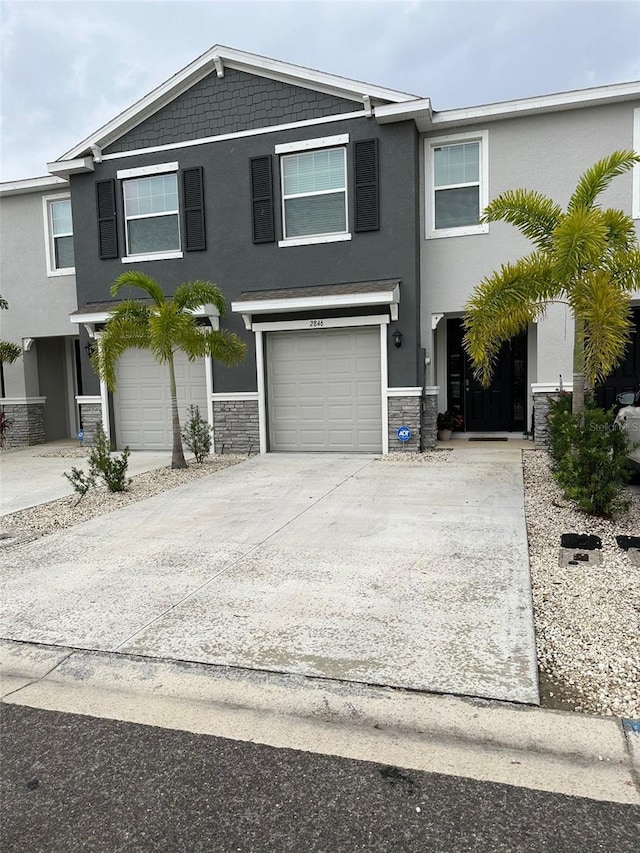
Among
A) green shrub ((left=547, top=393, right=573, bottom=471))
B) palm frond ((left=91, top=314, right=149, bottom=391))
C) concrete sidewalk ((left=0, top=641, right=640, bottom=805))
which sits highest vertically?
palm frond ((left=91, top=314, right=149, bottom=391))

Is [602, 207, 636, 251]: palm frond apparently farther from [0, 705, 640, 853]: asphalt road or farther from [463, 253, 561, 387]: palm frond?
[0, 705, 640, 853]: asphalt road

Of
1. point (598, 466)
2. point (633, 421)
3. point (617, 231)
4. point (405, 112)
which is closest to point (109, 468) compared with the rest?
point (598, 466)

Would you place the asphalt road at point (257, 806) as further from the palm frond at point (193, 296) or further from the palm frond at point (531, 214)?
the palm frond at point (193, 296)

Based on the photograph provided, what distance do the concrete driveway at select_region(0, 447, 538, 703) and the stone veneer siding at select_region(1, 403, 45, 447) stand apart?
8571mm

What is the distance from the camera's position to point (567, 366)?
11.9 metres

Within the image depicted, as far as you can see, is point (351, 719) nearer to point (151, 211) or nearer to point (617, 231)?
point (617, 231)

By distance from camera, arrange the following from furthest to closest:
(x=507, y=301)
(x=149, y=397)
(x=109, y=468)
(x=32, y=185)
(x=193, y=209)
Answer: (x=32, y=185), (x=149, y=397), (x=193, y=209), (x=109, y=468), (x=507, y=301)

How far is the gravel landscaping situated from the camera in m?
3.37

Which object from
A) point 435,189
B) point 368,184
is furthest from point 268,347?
point 435,189

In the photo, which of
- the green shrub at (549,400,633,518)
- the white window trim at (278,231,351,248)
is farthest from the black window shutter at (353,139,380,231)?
the green shrub at (549,400,633,518)

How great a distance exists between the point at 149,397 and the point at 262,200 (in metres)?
4.84

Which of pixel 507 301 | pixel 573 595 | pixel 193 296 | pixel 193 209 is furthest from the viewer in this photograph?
pixel 193 209

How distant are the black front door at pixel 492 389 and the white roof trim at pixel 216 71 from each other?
5218 mm

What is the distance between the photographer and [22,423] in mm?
15445
